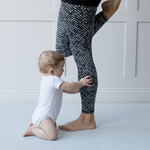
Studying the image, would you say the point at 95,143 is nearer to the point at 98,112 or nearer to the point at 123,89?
the point at 98,112

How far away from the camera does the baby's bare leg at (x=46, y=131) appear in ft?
4.23

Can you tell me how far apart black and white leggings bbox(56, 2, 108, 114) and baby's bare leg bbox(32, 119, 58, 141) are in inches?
10.7

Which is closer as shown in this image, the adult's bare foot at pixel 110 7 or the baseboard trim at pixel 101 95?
the adult's bare foot at pixel 110 7

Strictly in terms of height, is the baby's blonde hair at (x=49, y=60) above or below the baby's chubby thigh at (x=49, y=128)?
above

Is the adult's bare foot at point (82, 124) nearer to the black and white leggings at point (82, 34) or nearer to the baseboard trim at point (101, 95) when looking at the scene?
the black and white leggings at point (82, 34)

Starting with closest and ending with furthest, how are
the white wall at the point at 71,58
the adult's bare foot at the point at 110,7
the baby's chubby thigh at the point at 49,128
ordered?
the baby's chubby thigh at the point at 49,128 → the adult's bare foot at the point at 110,7 → the white wall at the point at 71,58

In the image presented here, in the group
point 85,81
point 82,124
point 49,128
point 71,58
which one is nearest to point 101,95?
point 71,58

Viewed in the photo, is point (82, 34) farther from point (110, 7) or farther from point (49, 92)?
point (49, 92)

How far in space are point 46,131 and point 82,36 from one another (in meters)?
0.60

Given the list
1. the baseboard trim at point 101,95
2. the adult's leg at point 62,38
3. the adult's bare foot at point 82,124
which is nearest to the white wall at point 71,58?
the baseboard trim at point 101,95

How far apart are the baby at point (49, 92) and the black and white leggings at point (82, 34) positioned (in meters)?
0.06

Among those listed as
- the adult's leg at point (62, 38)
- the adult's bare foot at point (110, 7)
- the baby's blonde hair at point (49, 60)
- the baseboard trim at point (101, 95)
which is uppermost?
the adult's bare foot at point (110, 7)

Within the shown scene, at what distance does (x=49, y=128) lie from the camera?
1.30 meters

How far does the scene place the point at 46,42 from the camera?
2.23 meters
